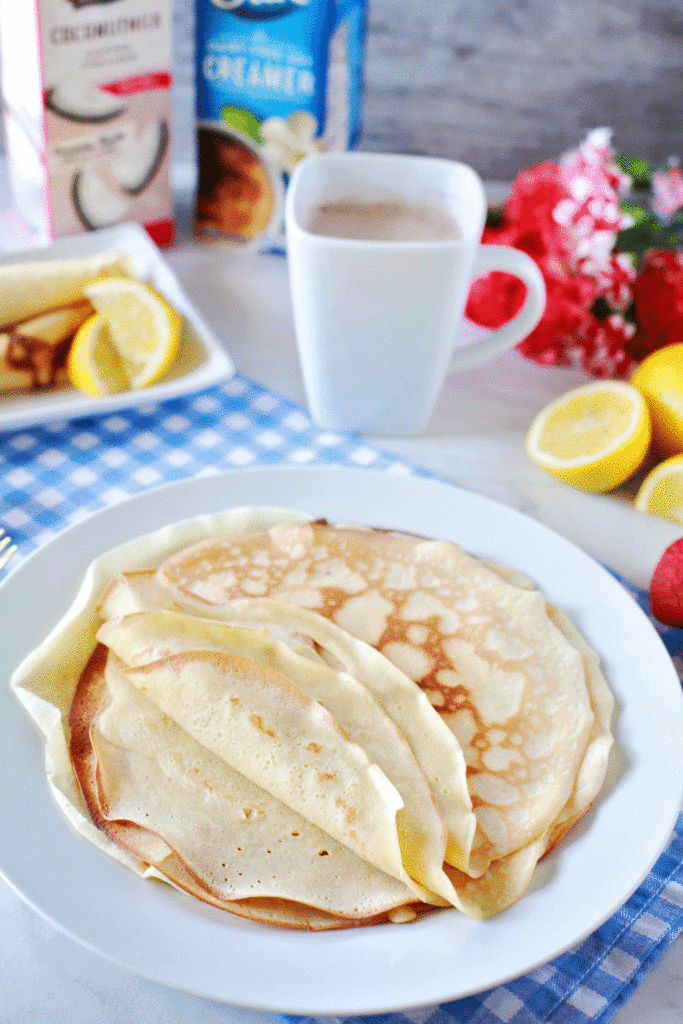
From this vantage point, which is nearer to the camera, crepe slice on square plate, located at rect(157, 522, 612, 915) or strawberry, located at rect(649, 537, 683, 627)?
crepe slice on square plate, located at rect(157, 522, 612, 915)

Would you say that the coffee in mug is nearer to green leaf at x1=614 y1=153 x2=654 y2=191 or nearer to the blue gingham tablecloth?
the blue gingham tablecloth

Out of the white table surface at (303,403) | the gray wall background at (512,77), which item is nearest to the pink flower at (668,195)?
the white table surface at (303,403)

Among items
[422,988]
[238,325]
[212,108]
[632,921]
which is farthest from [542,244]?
[422,988]

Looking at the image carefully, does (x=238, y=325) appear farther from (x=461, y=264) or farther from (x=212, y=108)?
(x=461, y=264)

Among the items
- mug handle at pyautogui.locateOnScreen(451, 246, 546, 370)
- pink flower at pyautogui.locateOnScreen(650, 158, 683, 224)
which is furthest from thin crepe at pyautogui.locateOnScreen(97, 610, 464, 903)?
pink flower at pyautogui.locateOnScreen(650, 158, 683, 224)

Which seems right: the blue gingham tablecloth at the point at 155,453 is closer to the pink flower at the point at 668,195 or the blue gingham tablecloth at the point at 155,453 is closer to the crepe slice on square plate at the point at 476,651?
the crepe slice on square plate at the point at 476,651

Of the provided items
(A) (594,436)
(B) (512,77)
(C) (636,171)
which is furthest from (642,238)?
(B) (512,77)
